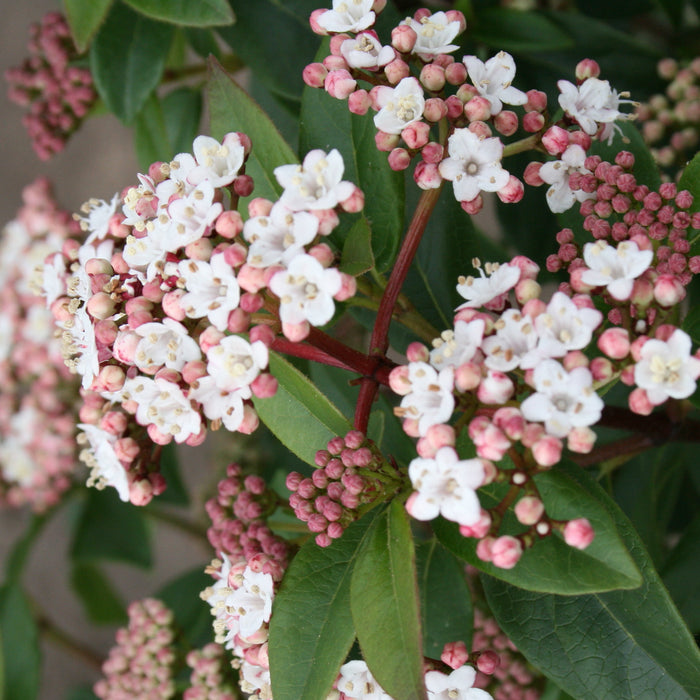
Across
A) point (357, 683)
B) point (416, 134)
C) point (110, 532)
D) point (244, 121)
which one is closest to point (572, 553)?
point (357, 683)

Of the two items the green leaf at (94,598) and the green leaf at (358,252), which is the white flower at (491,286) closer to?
the green leaf at (358,252)

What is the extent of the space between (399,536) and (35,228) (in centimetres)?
174

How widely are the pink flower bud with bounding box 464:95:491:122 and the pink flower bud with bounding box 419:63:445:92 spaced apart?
0.18 ft

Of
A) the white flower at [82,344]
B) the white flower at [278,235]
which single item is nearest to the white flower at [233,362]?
the white flower at [278,235]

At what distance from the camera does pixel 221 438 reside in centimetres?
296

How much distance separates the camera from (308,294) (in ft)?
3.40

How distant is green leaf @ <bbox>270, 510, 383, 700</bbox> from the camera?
1084mm

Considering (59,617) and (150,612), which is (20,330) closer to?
(150,612)

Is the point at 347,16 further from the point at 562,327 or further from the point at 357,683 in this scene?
the point at 357,683

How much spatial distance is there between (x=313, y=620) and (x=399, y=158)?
678 millimetres

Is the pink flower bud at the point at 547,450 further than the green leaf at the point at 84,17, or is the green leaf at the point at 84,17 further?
the green leaf at the point at 84,17

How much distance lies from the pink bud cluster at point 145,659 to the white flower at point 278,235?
1029mm

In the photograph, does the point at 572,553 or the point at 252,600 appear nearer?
the point at 572,553

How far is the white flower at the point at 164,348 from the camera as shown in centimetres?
109
